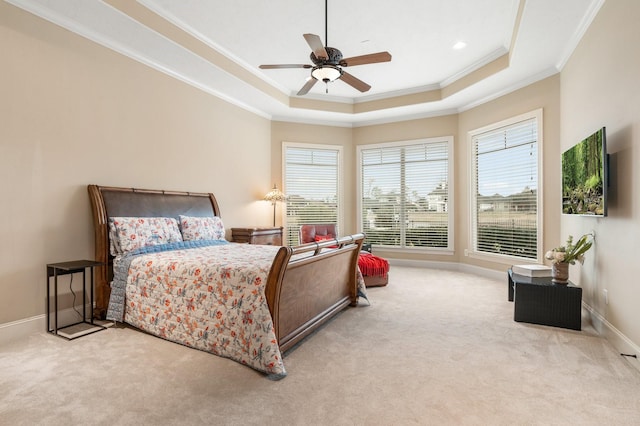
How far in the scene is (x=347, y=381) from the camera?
88.0 inches

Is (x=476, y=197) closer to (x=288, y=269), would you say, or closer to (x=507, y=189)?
(x=507, y=189)

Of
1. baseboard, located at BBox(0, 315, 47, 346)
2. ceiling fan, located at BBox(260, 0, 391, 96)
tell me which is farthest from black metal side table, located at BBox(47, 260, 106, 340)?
ceiling fan, located at BBox(260, 0, 391, 96)

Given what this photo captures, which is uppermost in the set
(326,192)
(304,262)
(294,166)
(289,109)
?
(289,109)

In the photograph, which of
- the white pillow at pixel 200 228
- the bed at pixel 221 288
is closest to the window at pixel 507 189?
the bed at pixel 221 288

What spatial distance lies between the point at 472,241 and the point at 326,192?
3.01m

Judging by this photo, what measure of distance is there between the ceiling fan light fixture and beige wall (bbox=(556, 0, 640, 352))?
7.68 ft

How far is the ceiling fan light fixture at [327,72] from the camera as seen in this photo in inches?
125

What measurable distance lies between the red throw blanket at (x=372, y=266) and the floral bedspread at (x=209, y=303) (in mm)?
1947

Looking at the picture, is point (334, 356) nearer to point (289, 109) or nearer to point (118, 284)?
point (118, 284)

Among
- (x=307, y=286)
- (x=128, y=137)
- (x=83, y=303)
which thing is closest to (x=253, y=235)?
(x=128, y=137)

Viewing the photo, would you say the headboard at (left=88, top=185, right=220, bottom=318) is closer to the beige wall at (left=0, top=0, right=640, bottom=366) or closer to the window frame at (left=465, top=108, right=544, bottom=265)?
the beige wall at (left=0, top=0, right=640, bottom=366)

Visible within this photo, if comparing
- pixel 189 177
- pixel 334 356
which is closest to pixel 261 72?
pixel 189 177

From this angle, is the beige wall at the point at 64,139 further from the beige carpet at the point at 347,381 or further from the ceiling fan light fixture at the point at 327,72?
the ceiling fan light fixture at the point at 327,72

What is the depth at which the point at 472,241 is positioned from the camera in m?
6.03
